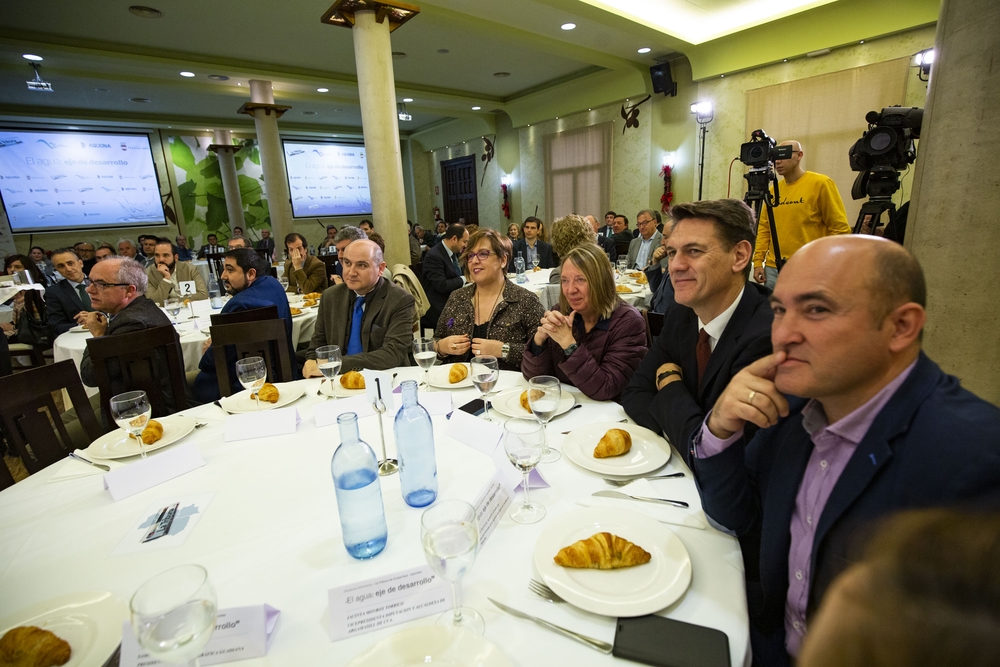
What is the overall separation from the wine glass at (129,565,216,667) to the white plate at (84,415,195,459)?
989mm

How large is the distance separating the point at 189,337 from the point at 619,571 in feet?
11.8

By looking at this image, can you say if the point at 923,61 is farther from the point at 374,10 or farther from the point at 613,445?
the point at 613,445

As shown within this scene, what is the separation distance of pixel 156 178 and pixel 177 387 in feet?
39.5

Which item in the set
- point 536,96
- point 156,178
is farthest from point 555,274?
point 156,178

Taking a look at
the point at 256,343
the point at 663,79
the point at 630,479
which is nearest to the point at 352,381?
the point at 256,343

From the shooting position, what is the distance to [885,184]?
8.63 feet

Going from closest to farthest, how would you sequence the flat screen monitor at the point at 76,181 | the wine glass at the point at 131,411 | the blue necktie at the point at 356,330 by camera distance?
the wine glass at the point at 131,411, the blue necktie at the point at 356,330, the flat screen monitor at the point at 76,181

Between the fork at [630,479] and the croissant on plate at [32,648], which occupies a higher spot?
the croissant on plate at [32,648]

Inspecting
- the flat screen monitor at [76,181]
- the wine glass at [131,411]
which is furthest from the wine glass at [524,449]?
the flat screen monitor at [76,181]

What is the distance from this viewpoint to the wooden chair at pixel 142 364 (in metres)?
2.11

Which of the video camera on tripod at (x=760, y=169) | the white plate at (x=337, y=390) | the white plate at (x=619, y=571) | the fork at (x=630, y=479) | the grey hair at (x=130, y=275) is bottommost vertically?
the fork at (x=630, y=479)

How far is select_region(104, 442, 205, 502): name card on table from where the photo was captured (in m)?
1.25

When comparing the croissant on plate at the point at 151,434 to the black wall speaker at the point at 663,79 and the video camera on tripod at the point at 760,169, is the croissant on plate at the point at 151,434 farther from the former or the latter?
the black wall speaker at the point at 663,79

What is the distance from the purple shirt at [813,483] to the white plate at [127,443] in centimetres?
180
